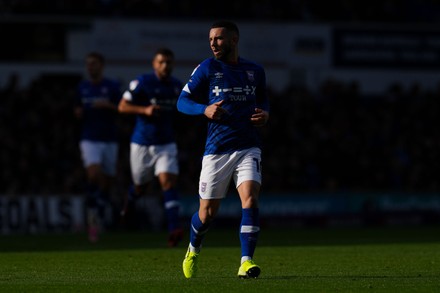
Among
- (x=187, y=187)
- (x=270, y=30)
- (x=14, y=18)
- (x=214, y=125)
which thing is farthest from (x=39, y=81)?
(x=214, y=125)

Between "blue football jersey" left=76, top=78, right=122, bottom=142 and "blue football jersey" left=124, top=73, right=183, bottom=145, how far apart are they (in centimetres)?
206

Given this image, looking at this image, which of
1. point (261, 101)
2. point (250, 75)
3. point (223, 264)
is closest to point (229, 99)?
point (250, 75)

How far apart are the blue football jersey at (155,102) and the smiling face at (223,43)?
5.96 meters

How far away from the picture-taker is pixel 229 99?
1084 cm

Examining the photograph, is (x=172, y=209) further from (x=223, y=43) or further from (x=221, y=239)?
(x=223, y=43)

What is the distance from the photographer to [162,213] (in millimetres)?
24266

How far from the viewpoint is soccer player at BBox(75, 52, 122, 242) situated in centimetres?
1886

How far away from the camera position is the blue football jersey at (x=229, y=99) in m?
10.8

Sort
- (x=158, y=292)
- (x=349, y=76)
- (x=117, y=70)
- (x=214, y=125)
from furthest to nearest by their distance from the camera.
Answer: (x=349, y=76) < (x=117, y=70) < (x=214, y=125) < (x=158, y=292)

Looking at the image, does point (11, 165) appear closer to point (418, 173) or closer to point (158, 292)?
point (418, 173)

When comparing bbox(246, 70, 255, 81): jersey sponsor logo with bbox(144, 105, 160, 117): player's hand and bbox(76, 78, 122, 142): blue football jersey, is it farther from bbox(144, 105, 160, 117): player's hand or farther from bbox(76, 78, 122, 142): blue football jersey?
bbox(76, 78, 122, 142): blue football jersey

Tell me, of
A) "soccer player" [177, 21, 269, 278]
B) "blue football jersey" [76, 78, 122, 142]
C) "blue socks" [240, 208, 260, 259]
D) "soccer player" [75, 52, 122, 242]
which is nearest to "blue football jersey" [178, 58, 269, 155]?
"soccer player" [177, 21, 269, 278]

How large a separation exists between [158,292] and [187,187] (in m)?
15.5

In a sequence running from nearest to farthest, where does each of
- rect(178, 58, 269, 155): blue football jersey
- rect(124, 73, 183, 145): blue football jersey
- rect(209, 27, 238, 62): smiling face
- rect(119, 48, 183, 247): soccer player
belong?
rect(209, 27, 238, 62): smiling face
rect(178, 58, 269, 155): blue football jersey
rect(119, 48, 183, 247): soccer player
rect(124, 73, 183, 145): blue football jersey
